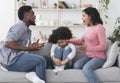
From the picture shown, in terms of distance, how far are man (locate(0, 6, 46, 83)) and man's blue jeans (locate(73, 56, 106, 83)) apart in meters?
0.49

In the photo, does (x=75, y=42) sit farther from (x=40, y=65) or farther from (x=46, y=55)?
(x=40, y=65)

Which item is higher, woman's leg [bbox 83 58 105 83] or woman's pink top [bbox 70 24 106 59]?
woman's pink top [bbox 70 24 106 59]

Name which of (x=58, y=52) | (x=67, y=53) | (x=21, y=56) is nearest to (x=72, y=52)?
(x=67, y=53)

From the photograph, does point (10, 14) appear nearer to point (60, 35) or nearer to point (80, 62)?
point (60, 35)

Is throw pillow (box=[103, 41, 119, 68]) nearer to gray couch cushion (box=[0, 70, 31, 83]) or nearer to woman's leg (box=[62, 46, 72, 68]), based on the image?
woman's leg (box=[62, 46, 72, 68])

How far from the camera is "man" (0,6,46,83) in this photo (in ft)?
10.4

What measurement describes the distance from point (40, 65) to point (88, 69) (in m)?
0.57

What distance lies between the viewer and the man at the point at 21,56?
3.17 m

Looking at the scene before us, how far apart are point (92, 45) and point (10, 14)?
3086mm

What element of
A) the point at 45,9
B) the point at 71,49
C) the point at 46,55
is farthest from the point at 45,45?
the point at 45,9

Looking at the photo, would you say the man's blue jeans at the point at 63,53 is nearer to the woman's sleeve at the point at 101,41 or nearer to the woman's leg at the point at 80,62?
the woman's leg at the point at 80,62

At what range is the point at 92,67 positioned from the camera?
3.30 meters

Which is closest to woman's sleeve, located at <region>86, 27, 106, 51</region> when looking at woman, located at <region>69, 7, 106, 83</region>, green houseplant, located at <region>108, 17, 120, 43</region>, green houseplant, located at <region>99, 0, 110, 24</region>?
woman, located at <region>69, 7, 106, 83</region>

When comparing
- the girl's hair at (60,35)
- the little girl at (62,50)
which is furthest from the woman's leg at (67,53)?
the girl's hair at (60,35)
